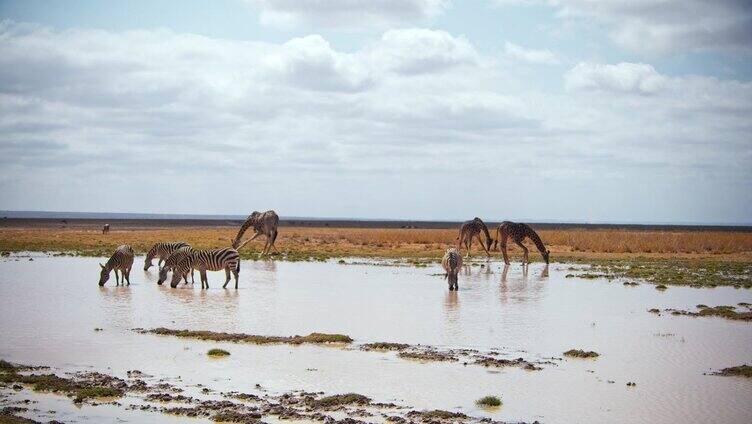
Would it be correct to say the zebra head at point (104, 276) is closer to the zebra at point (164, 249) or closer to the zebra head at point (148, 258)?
the zebra at point (164, 249)

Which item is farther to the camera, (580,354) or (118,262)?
(118,262)

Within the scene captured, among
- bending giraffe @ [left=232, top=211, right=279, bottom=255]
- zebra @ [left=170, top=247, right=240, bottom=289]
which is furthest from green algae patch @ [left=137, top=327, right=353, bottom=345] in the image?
bending giraffe @ [left=232, top=211, right=279, bottom=255]

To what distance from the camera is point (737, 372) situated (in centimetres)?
1094

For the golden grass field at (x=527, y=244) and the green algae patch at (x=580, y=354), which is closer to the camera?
the green algae patch at (x=580, y=354)

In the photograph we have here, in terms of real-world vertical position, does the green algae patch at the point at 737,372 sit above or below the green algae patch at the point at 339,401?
above

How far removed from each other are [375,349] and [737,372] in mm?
5370

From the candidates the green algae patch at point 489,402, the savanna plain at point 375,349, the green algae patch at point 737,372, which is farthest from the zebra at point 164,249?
the green algae patch at point 737,372

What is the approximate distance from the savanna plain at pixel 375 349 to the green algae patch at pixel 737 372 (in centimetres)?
3

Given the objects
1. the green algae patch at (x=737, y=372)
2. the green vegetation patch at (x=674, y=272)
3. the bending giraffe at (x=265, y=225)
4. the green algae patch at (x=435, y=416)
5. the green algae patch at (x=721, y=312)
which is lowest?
the green algae patch at (x=435, y=416)

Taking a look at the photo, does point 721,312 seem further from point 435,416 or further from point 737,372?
point 435,416

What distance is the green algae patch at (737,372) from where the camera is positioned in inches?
427

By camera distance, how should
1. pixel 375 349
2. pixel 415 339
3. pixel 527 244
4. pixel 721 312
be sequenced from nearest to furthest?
pixel 375 349, pixel 415 339, pixel 721 312, pixel 527 244

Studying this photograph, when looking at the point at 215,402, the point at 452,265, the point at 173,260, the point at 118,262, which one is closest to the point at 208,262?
the point at 173,260

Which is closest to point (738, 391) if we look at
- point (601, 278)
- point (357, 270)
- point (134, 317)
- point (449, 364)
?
point (449, 364)
